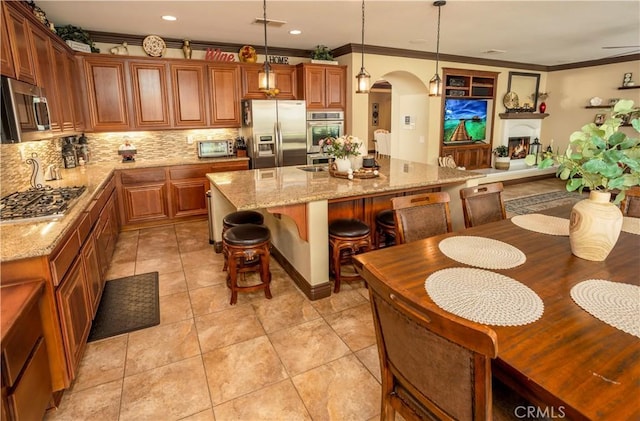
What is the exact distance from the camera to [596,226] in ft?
5.52

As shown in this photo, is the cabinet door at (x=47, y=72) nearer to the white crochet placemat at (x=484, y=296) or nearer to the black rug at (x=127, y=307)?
the black rug at (x=127, y=307)

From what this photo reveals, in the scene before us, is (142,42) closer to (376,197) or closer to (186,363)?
(376,197)

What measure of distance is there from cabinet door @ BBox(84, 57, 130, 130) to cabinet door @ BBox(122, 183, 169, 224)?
35.5 inches

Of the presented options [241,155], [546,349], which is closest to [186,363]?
[546,349]

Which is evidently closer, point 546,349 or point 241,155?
point 546,349

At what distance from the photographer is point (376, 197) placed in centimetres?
372

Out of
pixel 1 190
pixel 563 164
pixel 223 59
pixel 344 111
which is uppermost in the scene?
pixel 223 59

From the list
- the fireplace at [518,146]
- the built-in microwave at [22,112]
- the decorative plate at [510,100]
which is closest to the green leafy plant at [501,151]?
the fireplace at [518,146]

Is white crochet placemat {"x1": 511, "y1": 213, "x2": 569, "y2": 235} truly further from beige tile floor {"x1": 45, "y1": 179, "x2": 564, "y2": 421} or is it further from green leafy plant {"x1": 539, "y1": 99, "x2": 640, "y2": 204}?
beige tile floor {"x1": 45, "y1": 179, "x2": 564, "y2": 421}

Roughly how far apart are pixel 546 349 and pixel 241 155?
202 inches

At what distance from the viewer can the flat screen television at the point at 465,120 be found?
25.4 feet

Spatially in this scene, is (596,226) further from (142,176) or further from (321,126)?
(142,176)

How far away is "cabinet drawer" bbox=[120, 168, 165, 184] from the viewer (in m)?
4.94

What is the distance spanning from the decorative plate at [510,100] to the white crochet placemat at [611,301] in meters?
8.01
